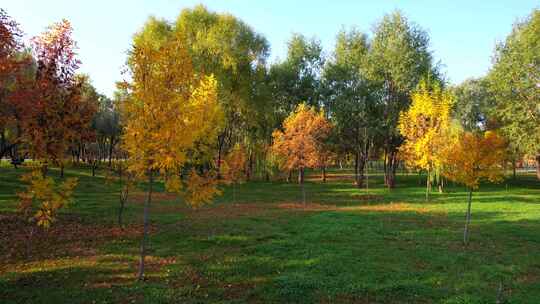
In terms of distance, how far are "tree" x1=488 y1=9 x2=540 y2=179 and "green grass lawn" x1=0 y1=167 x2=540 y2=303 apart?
23077 millimetres

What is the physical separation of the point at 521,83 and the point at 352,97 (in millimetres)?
18491

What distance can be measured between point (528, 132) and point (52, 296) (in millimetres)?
47978

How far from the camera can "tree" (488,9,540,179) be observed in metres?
41.2

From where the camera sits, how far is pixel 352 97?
A: 45.8 metres

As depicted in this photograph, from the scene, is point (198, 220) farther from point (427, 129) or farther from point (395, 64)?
point (395, 64)

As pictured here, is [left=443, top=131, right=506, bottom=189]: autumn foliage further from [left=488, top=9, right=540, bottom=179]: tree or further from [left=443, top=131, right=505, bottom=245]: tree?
[left=488, top=9, right=540, bottom=179]: tree

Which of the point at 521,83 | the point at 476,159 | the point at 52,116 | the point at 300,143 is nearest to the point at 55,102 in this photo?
the point at 52,116

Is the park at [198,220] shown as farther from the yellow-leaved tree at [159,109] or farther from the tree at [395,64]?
the tree at [395,64]

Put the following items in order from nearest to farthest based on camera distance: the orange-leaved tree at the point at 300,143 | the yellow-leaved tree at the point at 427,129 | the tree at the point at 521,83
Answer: the orange-leaved tree at the point at 300,143, the yellow-leaved tree at the point at 427,129, the tree at the point at 521,83

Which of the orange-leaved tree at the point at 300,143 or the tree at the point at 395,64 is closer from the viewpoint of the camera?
the orange-leaved tree at the point at 300,143

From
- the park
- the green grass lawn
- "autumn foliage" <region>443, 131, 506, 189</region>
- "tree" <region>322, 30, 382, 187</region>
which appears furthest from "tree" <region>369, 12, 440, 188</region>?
"autumn foliage" <region>443, 131, 506, 189</region>

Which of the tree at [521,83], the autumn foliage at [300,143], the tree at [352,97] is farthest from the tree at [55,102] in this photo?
the tree at [521,83]

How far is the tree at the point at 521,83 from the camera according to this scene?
1622 inches

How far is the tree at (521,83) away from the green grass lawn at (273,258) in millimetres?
23077
